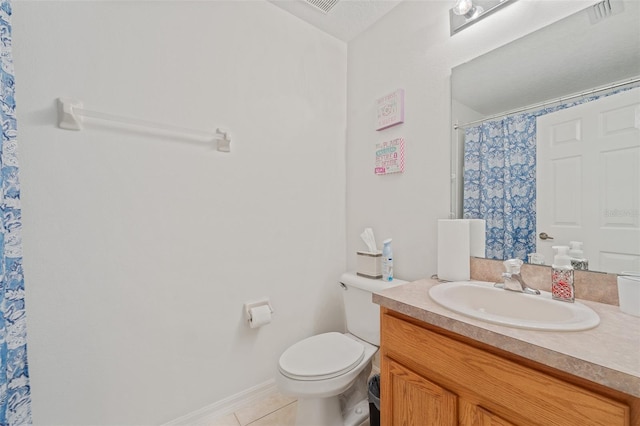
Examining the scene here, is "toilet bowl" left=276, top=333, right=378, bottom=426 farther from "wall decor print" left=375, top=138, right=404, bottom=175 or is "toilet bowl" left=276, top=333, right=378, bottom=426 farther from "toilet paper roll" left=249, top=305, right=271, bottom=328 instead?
"wall decor print" left=375, top=138, right=404, bottom=175

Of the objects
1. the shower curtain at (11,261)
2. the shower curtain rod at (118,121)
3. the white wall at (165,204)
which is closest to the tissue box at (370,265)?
the white wall at (165,204)

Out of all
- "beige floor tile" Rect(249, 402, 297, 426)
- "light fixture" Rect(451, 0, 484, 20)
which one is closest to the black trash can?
"beige floor tile" Rect(249, 402, 297, 426)

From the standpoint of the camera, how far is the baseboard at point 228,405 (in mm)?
1265

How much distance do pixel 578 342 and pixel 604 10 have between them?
1.10 metres

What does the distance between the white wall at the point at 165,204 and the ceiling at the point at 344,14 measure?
0.21 ft

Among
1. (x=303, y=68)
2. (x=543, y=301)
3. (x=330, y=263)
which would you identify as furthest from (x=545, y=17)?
(x=330, y=263)

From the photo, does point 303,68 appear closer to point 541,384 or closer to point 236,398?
point 541,384

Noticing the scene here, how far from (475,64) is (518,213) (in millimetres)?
719

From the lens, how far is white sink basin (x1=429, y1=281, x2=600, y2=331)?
662 millimetres

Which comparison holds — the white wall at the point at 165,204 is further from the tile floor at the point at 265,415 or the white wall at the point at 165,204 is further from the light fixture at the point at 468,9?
the light fixture at the point at 468,9

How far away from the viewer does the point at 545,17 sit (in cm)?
98

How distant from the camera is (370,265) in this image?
1.48 metres

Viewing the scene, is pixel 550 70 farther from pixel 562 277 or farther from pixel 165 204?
pixel 165 204

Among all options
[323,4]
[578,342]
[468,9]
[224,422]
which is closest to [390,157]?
[468,9]
